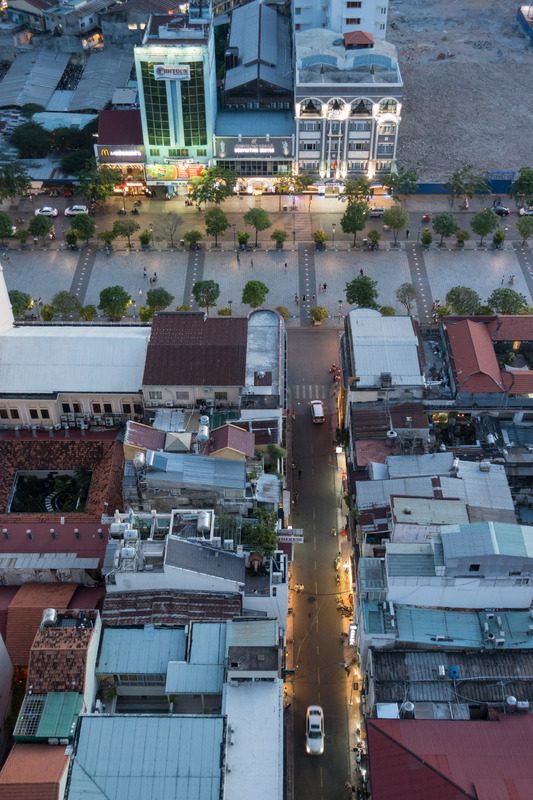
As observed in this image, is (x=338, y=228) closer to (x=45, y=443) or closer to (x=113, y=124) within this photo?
(x=113, y=124)

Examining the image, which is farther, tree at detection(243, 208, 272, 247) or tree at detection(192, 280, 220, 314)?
tree at detection(243, 208, 272, 247)

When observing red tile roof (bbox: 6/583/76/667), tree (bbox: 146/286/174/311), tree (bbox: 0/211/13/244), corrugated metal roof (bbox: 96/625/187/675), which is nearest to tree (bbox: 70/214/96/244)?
tree (bbox: 0/211/13/244)

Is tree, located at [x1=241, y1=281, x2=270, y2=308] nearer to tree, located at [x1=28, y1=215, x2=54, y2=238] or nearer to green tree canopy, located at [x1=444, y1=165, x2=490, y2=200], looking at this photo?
tree, located at [x1=28, y1=215, x2=54, y2=238]

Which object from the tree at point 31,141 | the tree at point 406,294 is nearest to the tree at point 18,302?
the tree at point 31,141

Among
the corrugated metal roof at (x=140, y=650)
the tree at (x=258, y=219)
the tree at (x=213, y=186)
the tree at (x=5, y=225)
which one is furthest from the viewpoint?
the tree at (x=213, y=186)

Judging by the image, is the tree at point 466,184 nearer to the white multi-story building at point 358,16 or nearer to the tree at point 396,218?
the tree at point 396,218

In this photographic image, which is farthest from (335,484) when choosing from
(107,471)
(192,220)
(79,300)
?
(192,220)
